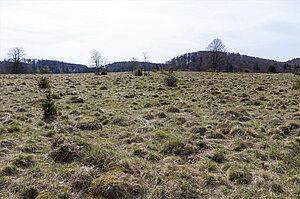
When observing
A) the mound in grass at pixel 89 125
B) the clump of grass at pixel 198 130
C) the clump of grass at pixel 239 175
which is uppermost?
the mound in grass at pixel 89 125

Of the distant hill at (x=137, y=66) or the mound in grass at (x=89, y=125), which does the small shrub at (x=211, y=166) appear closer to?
the mound in grass at (x=89, y=125)

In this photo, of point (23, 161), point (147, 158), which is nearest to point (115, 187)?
point (147, 158)

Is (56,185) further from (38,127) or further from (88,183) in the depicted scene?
(38,127)

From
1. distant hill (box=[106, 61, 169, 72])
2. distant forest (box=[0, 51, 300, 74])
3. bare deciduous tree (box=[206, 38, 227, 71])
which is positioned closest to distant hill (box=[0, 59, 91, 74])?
distant forest (box=[0, 51, 300, 74])

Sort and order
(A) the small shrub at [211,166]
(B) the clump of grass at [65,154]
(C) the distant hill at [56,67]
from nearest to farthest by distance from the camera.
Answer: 1. (A) the small shrub at [211,166]
2. (B) the clump of grass at [65,154]
3. (C) the distant hill at [56,67]

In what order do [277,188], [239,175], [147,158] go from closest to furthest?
[277,188]
[239,175]
[147,158]

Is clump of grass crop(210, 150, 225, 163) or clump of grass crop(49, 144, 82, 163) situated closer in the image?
clump of grass crop(49, 144, 82, 163)

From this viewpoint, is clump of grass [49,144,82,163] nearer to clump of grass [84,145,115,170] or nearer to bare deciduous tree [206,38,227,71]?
clump of grass [84,145,115,170]

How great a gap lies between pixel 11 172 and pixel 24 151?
0.96 m

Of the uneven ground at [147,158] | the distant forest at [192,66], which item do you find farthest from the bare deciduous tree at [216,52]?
the uneven ground at [147,158]

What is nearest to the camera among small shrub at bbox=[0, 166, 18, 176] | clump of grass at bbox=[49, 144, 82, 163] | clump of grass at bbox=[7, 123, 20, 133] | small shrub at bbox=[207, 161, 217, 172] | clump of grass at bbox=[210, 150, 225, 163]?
small shrub at bbox=[0, 166, 18, 176]

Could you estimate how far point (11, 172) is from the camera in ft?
12.4

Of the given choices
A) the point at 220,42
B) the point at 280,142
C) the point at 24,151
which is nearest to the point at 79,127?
the point at 24,151

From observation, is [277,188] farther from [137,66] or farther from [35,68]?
[35,68]
